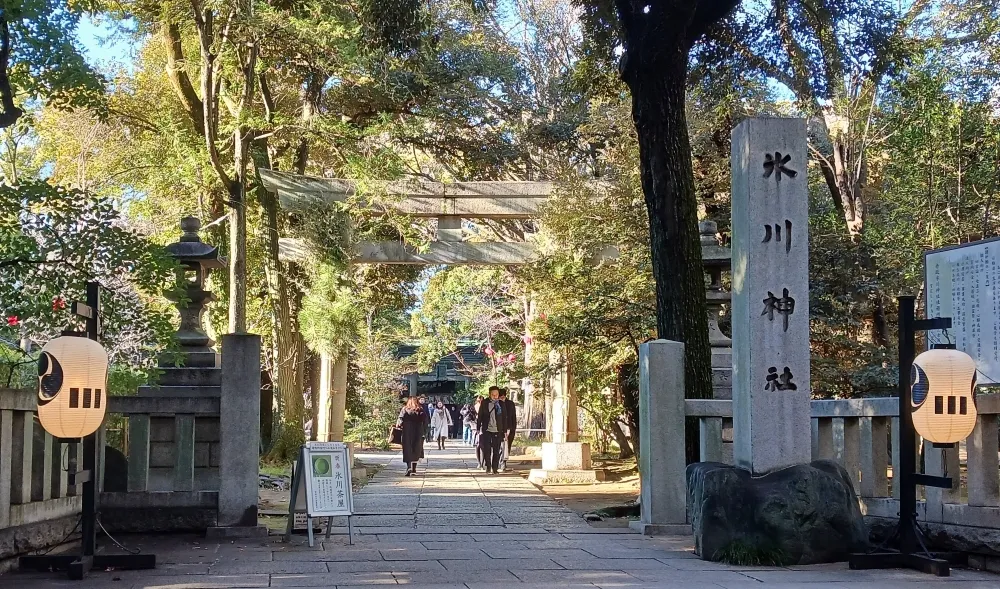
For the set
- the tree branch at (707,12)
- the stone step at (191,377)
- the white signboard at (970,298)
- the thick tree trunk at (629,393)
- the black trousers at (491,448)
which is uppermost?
the tree branch at (707,12)

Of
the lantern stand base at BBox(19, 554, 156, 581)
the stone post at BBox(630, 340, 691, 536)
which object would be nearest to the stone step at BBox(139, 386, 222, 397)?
the lantern stand base at BBox(19, 554, 156, 581)

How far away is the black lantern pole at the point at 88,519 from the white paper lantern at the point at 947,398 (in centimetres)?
557

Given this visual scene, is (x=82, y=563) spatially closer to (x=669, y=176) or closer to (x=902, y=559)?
(x=902, y=559)

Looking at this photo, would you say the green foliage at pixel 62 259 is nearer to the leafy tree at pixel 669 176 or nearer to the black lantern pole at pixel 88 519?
the black lantern pole at pixel 88 519

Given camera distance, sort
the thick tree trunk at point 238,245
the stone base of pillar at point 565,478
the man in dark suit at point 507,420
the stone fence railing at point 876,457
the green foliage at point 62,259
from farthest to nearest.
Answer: the man in dark suit at point 507,420 → the stone base of pillar at point 565,478 → the thick tree trunk at point 238,245 → the green foliage at point 62,259 → the stone fence railing at point 876,457

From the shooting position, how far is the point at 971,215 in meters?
14.0

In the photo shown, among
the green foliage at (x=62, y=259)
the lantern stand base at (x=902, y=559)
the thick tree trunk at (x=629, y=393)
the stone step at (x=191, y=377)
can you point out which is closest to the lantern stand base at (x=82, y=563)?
the green foliage at (x=62, y=259)

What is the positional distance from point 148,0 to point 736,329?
12901mm

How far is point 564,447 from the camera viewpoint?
1805cm

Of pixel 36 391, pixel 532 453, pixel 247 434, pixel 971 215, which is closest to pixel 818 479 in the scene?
pixel 247 434

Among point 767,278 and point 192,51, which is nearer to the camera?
point 767,278

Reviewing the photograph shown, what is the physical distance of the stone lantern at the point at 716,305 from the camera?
11109 mm

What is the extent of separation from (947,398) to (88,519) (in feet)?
19.8

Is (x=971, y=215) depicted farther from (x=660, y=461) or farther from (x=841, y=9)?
(x=660, y=461)
